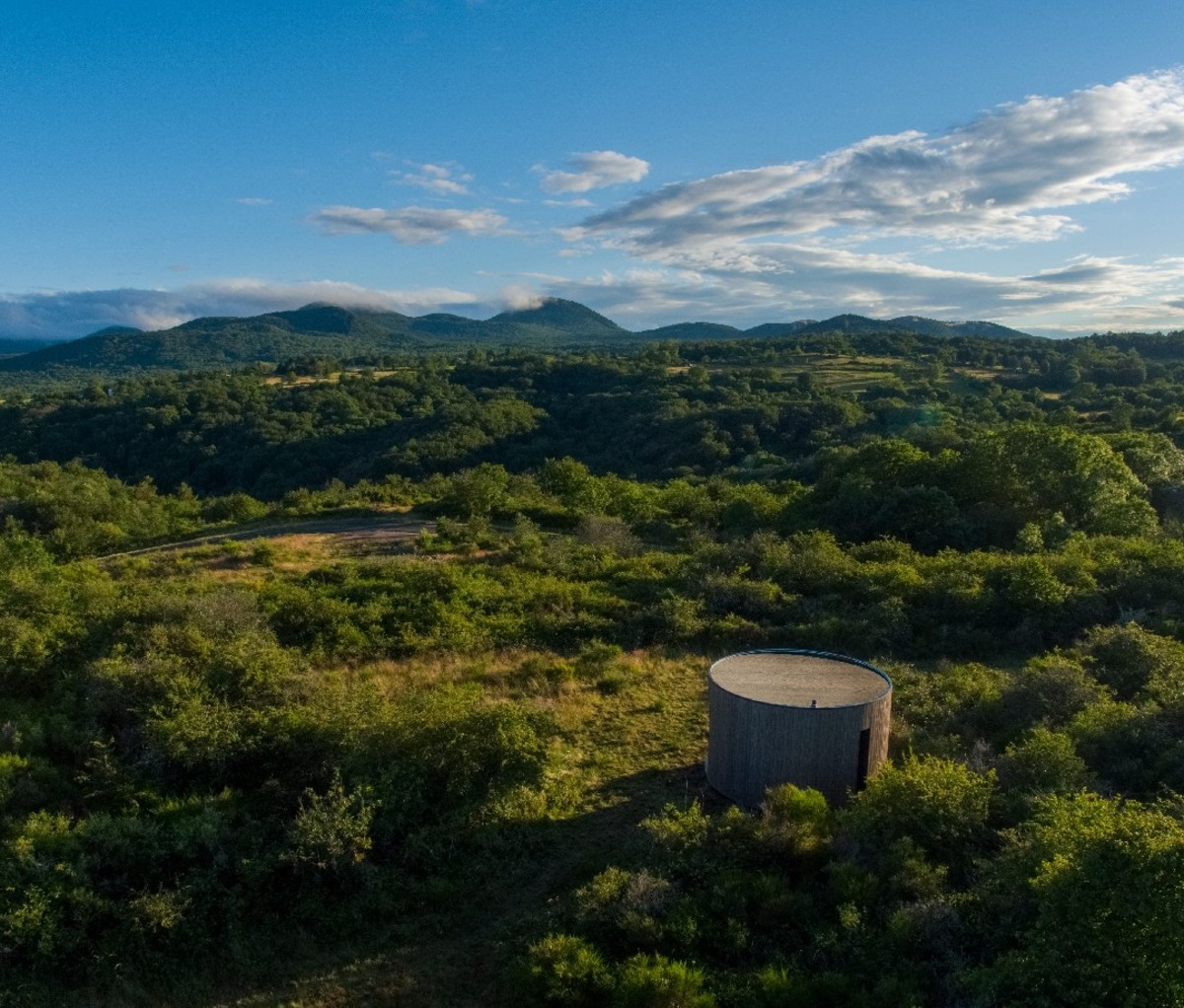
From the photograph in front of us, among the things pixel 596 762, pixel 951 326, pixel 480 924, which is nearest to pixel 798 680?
pixel 596 762

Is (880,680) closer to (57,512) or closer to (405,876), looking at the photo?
(405,876)

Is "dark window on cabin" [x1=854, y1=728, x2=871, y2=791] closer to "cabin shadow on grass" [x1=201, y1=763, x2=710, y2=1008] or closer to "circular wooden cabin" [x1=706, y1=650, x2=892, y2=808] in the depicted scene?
"circular wooden cabin" [x1=706, y1=650, x2=892, y2=808]

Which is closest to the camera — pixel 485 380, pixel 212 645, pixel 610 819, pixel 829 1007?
pixel 829 1007

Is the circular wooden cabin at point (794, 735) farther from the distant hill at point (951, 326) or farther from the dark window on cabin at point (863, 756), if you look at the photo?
the distant hill at point (951, 326)

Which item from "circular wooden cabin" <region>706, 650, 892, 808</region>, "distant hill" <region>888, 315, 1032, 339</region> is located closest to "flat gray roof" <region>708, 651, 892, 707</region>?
"circular wooden cabin" <region>706, 650, 892, 808</region>

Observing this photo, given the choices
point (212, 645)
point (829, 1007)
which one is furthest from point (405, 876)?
point (212, 645)

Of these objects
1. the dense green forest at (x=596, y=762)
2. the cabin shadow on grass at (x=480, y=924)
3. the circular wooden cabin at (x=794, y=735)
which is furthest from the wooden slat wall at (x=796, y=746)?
the cabin shadow on grass at (x=480, y=924)

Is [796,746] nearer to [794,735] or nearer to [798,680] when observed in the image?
[794,735]
